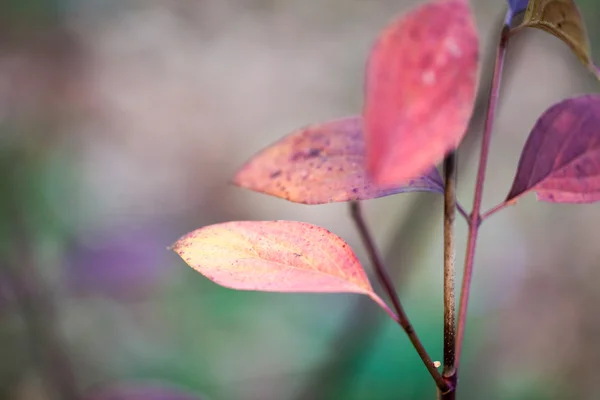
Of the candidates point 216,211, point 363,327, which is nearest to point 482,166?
point 363,327

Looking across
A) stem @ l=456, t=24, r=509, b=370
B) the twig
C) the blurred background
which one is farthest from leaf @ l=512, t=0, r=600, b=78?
the blurred background

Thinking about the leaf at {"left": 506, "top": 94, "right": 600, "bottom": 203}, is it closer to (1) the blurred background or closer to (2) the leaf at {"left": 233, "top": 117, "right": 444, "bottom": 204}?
(2) the leaf at {"left": 233, "top": 117, "right": 444, "bottom": 204}

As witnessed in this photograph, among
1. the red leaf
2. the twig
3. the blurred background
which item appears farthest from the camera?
the blurred background

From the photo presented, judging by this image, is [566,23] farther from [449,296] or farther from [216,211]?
[216,211]

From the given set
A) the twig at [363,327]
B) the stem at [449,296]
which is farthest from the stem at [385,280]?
the twig at [363,327]

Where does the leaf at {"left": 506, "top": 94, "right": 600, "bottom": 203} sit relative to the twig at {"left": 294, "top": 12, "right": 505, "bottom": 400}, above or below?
above

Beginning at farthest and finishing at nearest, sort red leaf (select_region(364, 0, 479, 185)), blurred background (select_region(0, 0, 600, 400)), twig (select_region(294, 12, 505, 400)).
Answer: blurred background (select_region(0, 0, 600, 400)) → twig (select_region(294, 12, 505, 400)) → red leaf (select_region(364, 0, 479, 185))

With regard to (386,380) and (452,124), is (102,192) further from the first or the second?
(452,124)
